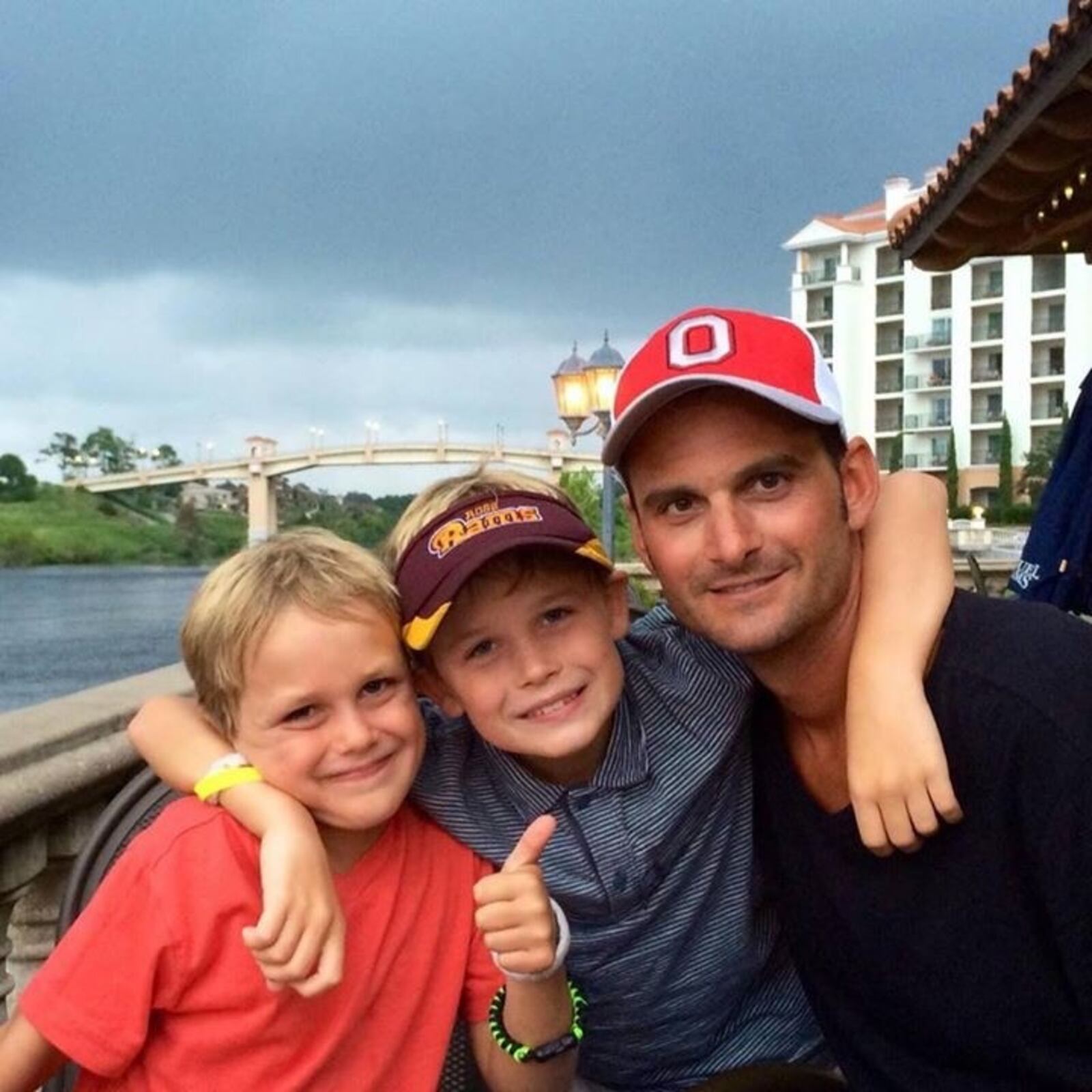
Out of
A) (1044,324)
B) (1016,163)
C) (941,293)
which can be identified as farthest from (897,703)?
(941,293)

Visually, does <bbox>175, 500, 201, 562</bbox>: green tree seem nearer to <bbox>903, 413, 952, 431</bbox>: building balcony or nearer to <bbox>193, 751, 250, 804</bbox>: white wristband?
<bbox>193, 751, 250, 804</bbox>: white wristband

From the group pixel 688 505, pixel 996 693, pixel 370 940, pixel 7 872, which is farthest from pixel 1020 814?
pixel 7 872

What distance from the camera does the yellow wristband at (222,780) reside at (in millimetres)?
1536

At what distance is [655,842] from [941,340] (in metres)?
70.3

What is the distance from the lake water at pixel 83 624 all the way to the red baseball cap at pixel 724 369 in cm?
787

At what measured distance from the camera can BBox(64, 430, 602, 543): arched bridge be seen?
→ 21.1 meters

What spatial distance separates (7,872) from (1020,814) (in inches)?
71.7

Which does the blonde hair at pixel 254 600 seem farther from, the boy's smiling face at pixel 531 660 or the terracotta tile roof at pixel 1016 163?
the terracotta tile roof at pixel 1016 163

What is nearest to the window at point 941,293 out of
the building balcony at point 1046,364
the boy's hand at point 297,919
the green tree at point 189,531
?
the building balcony at point 1046,364

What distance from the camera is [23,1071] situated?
145 cm

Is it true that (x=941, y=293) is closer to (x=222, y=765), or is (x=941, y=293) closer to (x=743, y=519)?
(x=743, y=519)

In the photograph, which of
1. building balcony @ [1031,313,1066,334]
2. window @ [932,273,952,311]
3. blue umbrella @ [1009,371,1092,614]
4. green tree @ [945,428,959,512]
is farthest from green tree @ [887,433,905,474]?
blue umbrella @ [1009,371,1092,614]

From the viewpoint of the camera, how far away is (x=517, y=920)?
1.42 m

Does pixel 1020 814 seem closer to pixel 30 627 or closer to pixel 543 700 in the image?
pixel 543 700
